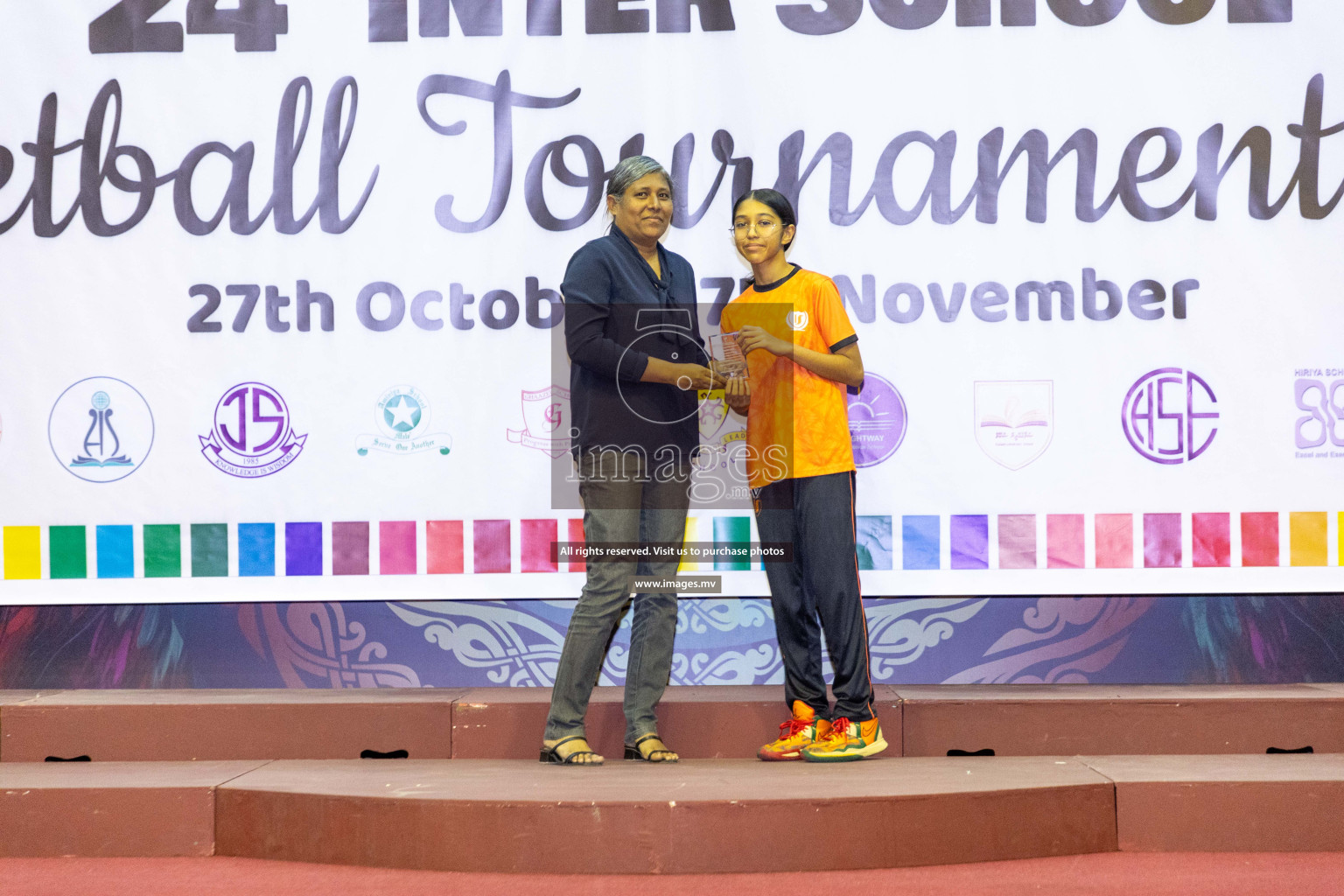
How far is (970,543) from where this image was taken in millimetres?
3154

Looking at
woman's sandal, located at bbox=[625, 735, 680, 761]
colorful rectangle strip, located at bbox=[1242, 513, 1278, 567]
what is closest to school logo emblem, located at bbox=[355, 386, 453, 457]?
woman's sandal, located at bbox=[625, 735, 680, 761]

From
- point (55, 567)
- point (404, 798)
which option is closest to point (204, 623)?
point (55, 567)

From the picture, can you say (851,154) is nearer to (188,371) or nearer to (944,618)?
(944,618)

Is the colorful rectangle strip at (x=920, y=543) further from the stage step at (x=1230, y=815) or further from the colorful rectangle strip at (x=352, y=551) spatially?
the colorful rectangle strip at (x=352, y=551)

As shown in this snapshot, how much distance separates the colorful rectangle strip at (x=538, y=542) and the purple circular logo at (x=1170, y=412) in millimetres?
1640

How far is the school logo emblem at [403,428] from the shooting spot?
3.20 meters

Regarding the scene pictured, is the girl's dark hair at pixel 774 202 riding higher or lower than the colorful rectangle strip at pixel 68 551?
higher

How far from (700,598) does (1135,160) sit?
5.74 feet

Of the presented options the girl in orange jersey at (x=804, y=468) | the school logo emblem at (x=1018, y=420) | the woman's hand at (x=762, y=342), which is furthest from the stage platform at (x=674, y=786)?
the woman's hand at (x=762, y=342)

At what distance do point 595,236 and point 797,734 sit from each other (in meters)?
1.49

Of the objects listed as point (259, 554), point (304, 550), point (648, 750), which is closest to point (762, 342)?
point (648, 750)

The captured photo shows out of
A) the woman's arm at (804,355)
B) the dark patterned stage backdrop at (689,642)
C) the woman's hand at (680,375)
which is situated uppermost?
the woman's arm at (804,355)

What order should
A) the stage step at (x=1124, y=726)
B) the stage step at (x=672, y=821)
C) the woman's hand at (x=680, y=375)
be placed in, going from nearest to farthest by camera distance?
1. the stage step at (x=672, y=821)
2. the woman's hand at (x=680, y=375)
3. the stage step at (x=1124, y=726)

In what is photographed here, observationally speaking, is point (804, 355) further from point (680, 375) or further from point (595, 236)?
point (595, 236)
